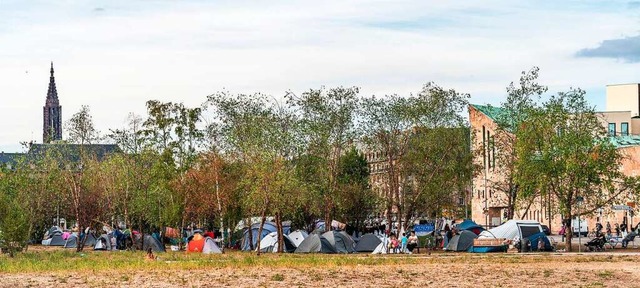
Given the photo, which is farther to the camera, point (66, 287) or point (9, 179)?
point (9, 179)

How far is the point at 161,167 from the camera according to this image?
286 feet

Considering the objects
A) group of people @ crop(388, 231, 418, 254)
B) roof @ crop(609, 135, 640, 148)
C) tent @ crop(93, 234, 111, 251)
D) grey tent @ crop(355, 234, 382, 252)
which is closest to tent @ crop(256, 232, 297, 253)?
grey tent @ crop(355, 234, 382, 252)

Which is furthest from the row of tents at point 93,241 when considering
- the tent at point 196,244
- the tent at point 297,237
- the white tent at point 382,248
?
the white tent at point 382,248

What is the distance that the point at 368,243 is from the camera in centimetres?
8000

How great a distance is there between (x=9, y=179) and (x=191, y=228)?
72.7ft

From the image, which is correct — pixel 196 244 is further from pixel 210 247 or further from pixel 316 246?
pixel 316 246

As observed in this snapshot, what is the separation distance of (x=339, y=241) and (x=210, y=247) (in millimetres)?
8483

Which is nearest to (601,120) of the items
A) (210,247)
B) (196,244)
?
(196,244)

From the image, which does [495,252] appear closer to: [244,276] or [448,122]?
[448,122]

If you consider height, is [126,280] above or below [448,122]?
below

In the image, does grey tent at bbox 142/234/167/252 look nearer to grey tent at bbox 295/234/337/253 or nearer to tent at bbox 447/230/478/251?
grey tent at bbox 295/234/337/253

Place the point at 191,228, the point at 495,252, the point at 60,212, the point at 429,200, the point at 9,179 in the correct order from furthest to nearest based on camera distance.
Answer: the point at 60,212, the point at 191,228, the point at 9,179, the point at 429,200, the point at 495,252

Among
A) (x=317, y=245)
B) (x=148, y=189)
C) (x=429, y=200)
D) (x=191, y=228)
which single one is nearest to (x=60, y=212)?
(x=191, y=228)

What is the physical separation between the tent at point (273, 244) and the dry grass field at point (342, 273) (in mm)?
19206
